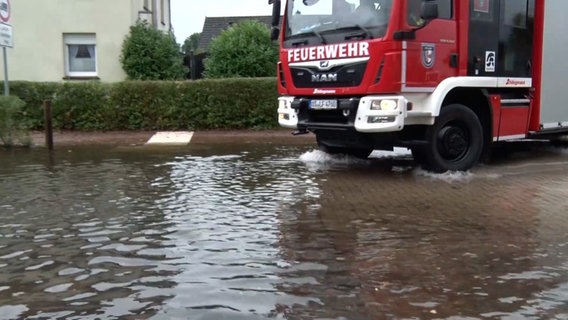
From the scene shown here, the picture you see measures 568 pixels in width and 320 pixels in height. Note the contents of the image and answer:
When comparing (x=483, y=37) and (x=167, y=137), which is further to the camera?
(x=167, y=137)

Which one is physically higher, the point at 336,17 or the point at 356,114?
the point at 336,17

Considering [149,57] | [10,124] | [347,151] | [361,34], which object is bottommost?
[347,151]

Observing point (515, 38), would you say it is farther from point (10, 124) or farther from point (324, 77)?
point (10, 124)

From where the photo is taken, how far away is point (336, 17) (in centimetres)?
875

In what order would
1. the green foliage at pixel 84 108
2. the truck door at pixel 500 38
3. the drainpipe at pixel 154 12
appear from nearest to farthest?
1. the truck door at pixel 500 38
2. the green foliage at pixel 84 108
3. the drainpipe at pixel 154 12

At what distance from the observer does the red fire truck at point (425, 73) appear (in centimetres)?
816

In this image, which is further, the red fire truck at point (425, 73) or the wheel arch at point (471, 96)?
the wheel arch at point (471, 96)

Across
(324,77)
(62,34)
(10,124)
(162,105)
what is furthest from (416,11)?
(62,34)

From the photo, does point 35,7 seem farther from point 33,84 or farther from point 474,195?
point 474,195

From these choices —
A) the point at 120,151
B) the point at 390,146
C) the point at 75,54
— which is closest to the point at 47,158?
the point at 120,151

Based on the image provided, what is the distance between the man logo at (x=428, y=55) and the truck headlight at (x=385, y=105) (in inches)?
28.4

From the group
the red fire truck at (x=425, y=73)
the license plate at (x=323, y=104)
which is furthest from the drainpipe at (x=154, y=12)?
the license plate at (x=323, y=104)

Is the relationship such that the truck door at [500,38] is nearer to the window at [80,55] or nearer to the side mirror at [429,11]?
the side mirror at [429,11]

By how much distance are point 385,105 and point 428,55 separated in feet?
3.07
